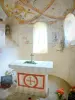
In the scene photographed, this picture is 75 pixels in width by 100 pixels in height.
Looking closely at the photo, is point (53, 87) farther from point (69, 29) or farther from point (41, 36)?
point (69, 29)

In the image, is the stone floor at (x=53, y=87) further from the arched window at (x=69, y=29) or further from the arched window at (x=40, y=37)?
the arched window at (x=69, y=29)

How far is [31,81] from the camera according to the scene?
2697mm

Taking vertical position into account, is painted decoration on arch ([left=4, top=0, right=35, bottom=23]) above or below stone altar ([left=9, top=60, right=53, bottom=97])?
above

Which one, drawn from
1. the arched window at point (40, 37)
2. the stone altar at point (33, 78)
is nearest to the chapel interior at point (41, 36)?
the arched window at point (40, 37)

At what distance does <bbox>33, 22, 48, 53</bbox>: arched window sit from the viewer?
3.26 metres

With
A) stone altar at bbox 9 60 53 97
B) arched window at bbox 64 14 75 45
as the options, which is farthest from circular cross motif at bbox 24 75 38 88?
arched window at bbox 64 14 75 45

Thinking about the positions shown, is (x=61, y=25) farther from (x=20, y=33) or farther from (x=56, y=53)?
(x=20, y=33)

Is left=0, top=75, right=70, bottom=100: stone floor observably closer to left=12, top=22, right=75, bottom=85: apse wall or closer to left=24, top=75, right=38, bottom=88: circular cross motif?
left=12, top=22, right=75, bottom=85: apse wall

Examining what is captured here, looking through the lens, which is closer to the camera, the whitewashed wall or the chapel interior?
the chapel interior

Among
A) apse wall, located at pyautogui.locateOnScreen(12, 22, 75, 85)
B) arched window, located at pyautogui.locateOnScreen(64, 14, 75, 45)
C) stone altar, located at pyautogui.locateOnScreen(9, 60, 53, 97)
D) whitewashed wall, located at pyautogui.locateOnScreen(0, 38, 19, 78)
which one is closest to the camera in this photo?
stone altar, located at pyautogui.locateOnScreen(9, 60, 53, 97)

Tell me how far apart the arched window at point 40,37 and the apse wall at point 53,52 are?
89 millimetres

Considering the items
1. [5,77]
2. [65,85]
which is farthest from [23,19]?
[65,85]

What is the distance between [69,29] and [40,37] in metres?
0.65

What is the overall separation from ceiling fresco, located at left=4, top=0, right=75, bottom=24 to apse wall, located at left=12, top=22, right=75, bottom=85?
0.55 feet
